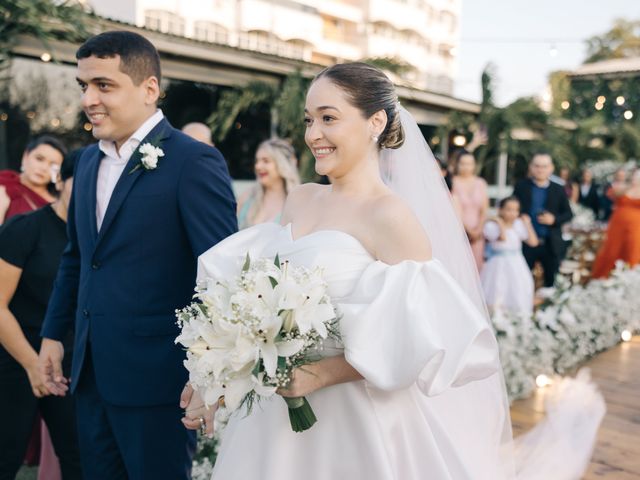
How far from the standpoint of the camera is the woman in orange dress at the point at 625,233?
834 centimetres

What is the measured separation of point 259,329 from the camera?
164cm

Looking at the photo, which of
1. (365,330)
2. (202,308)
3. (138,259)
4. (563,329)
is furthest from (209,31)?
(365,330)

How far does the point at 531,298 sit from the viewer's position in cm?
717

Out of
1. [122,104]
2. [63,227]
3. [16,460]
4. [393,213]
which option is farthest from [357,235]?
[16,460]

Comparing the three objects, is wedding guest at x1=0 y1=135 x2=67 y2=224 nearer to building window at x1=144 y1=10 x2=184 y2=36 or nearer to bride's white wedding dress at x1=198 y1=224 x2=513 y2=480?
bride's white wedding dress at x1=198 y1=224 x2=513 y2=480

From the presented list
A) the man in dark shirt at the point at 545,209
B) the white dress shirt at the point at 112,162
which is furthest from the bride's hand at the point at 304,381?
the man in dark shirt at the point at 545,209

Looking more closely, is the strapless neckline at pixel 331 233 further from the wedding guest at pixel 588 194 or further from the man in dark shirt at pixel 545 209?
the wedding guest at pixel 588 194

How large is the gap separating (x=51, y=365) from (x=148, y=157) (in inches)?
39.3

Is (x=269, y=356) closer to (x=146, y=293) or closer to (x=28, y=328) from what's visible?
(x=146, y=293)

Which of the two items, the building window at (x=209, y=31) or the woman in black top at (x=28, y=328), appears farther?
the building window at (x=209, y=31)

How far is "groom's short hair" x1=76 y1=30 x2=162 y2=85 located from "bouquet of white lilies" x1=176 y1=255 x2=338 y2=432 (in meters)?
1.09

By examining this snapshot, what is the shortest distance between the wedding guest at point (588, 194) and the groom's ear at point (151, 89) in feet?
46.7

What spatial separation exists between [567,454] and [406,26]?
4223 cm

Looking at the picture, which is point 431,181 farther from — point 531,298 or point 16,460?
point 531,298
